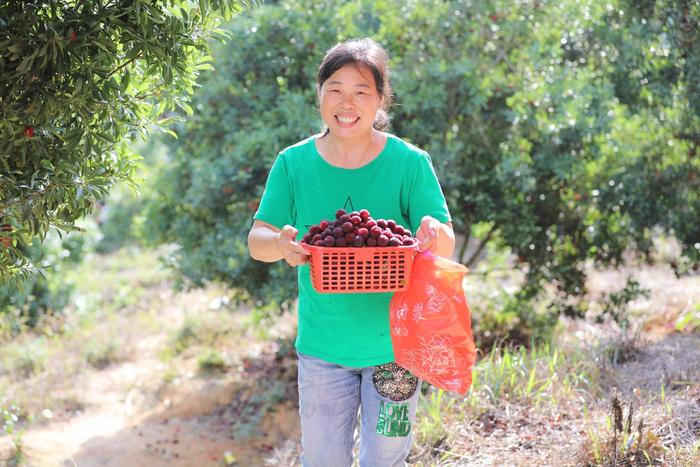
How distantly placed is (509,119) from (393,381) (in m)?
2.97

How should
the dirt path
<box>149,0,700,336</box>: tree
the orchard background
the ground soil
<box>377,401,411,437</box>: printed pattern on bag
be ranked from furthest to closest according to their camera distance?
<box>149,0,700,336</box>: tree < the dirt path < the orchard background < the ground soil < <box>377,401,411,437</box>: printed pattern on bag

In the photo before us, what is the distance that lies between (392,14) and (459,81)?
0.65 meters

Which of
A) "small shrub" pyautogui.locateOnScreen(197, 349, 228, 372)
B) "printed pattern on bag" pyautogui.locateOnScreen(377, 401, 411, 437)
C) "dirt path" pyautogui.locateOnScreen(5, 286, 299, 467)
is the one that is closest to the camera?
"printed pattern on bag" pyautogui.locateOnScreen(377, 401, 411, 437)

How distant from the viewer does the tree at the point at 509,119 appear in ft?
16.8

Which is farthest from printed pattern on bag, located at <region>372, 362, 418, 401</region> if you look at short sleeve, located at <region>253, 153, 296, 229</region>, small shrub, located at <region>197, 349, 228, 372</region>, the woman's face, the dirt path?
small shrub, located at <region>197, 349, 228, 372</region>

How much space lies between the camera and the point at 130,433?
5355mm

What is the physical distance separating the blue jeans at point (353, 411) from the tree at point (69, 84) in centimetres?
101

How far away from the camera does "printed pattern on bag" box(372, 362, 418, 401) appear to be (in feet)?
8.69

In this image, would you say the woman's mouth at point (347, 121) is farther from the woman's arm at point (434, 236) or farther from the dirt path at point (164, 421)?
the dirt path at point (164, 421)

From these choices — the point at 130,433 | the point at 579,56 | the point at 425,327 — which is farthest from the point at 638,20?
the point at 130,433

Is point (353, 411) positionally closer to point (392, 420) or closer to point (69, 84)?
point (392, 420)

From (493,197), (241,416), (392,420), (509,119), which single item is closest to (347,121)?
(392,420)

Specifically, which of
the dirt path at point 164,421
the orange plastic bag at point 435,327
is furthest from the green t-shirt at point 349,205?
the dirt path at point 164,421

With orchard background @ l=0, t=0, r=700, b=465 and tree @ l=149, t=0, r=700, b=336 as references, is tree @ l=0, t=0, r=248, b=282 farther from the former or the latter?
tree @ l=149, t=0, r=700, b=336
